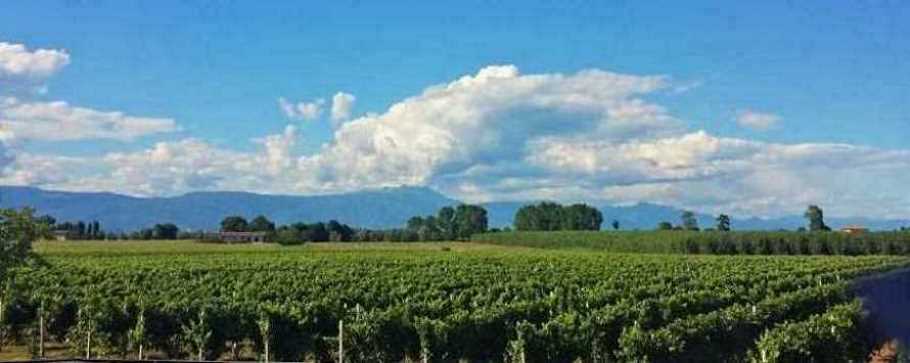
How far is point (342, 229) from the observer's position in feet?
603

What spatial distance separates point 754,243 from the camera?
4931 inches

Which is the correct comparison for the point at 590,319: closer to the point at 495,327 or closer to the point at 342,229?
the point at 495,327

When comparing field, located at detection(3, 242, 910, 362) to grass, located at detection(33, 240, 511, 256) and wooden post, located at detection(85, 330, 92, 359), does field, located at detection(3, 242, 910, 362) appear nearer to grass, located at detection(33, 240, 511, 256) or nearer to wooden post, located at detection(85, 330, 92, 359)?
wooden post, located at detection(85, 330, 92, 359)

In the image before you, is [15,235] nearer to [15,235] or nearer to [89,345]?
[15,235]

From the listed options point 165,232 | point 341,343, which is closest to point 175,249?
point 165,232

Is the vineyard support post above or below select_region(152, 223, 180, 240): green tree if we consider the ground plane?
below

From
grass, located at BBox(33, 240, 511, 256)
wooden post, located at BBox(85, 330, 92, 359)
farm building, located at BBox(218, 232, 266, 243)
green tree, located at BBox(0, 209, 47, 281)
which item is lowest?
wooden post, located at BBox(85, 330, 92, 359)

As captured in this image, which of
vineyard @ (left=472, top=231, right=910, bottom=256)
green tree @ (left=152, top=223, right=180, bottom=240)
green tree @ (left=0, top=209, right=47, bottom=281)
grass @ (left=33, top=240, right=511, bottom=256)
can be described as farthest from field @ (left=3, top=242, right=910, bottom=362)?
green tree @ (left=152, top=223, right=180, bottom=240)

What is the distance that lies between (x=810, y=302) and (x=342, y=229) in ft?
482

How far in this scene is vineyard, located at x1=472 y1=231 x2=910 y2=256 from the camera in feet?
391

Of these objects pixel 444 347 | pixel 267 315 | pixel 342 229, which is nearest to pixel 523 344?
pixel 444 347

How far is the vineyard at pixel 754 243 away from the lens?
119125 mm

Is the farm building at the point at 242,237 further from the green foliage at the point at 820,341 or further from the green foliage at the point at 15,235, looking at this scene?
the green foliage at the point at 820,341

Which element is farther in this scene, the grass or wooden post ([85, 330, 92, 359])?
the grass
